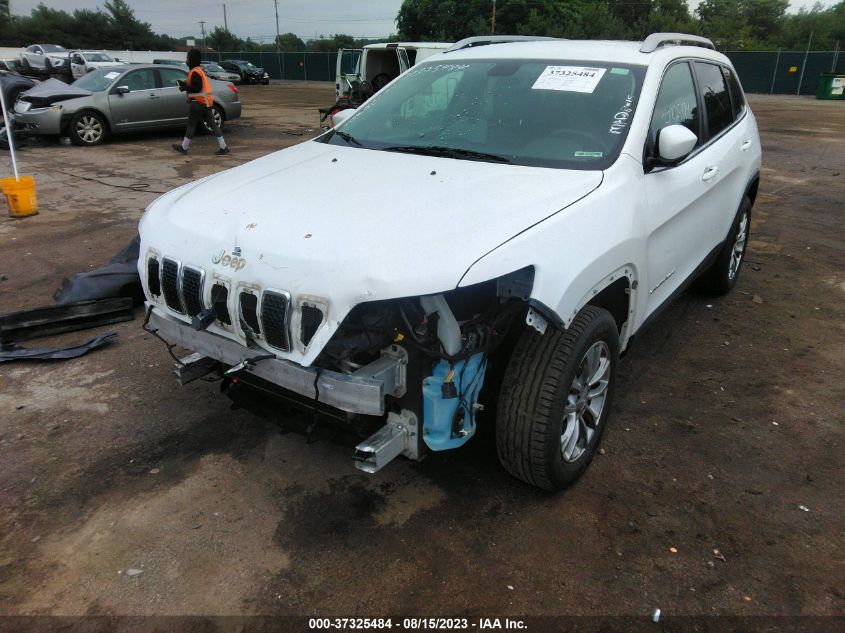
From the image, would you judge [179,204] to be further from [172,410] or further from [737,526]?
[737,526]

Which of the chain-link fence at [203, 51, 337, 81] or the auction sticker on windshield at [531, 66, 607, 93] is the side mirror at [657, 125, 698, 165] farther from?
the chain-link fence at [203, 51, 337, 81]

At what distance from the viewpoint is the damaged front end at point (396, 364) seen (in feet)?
7.41

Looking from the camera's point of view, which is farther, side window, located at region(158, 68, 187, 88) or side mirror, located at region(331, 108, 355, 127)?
side window, located at region(158, 68, 187, 88)

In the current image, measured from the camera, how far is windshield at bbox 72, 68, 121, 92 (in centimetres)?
1269

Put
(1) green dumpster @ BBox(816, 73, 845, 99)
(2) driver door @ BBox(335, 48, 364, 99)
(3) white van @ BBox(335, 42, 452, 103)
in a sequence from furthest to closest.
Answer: (1) green dumpster @ BBox(816, 73, 845, 99), (2) driver door @ BBox(335, 48, 364, 99), (3) white van @ BBox(335, 42, 452, 103)

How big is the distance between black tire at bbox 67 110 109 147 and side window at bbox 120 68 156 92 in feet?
2.98

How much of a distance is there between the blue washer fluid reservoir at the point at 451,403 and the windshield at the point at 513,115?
113 cm

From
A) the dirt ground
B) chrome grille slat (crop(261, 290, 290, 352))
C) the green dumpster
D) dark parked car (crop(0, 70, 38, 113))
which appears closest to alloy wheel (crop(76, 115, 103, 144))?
dark parked car (crop(0, 70, 38, 113))

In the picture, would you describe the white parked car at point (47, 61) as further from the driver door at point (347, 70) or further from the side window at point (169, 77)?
the side window at point (169, 77)

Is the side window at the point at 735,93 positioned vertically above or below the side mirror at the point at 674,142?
above

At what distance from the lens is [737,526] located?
267 centimetres

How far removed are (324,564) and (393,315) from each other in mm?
1028

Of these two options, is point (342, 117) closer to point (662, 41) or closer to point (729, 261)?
point (662, 41)

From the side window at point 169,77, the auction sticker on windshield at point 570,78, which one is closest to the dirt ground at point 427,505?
the auction sticker on windshield at point 570,78
